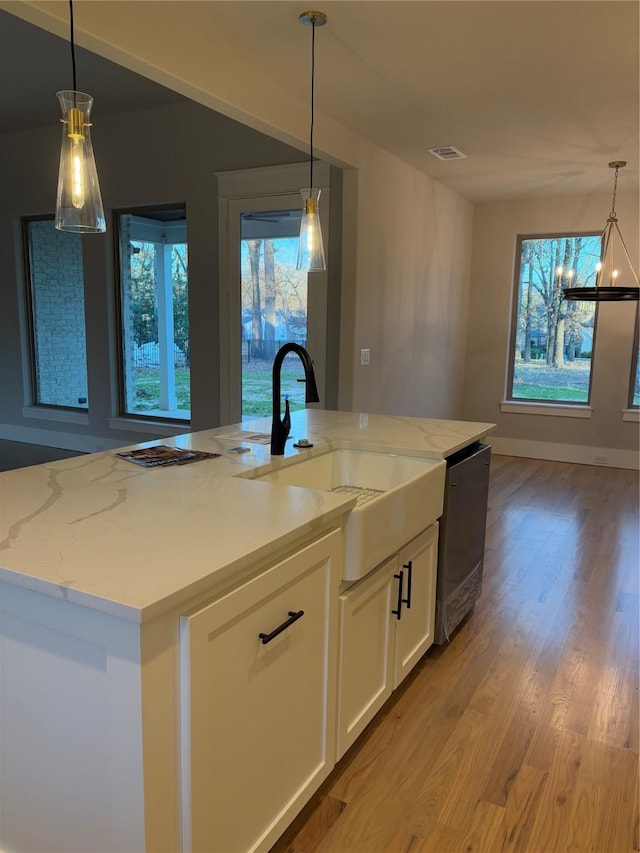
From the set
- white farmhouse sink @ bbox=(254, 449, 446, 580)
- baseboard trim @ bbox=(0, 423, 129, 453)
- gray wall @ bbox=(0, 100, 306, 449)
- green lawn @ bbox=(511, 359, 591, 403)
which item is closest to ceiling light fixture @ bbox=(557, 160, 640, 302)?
green lawn @ bbox=(511, 359, 591, 403)

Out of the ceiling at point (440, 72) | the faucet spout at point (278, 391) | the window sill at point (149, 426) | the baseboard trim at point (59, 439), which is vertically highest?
the ceiling at point (440, 72)

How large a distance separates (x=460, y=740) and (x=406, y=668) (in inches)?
11.3

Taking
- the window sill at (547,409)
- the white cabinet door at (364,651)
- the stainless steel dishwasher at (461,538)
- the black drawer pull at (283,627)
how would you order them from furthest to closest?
1. the window sill at (547,409)
2. the stainless steel dishwasher at (461,538)
3. the white cabinet door at (364,651)
4. the black drawer pull at (283,627)

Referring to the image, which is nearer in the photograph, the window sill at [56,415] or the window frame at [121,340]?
the window frame at [121,340]

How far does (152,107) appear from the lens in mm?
4914

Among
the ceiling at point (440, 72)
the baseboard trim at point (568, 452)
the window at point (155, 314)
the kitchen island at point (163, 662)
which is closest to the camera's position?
the kitchen island at point (163, 662)

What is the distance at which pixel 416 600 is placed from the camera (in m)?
2.26

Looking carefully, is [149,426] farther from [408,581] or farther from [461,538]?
[408,581]

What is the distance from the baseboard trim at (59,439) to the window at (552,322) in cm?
401

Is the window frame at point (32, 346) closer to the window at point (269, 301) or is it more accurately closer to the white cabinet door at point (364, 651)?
the window at point (269, 301)

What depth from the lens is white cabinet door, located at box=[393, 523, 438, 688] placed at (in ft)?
6.89

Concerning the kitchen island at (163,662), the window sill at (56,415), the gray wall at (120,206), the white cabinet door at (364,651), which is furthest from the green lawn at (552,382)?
the kitchen island at (163,662)

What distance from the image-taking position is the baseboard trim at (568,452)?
603cm

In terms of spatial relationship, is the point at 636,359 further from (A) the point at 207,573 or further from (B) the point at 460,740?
(A) the point at 207,573
